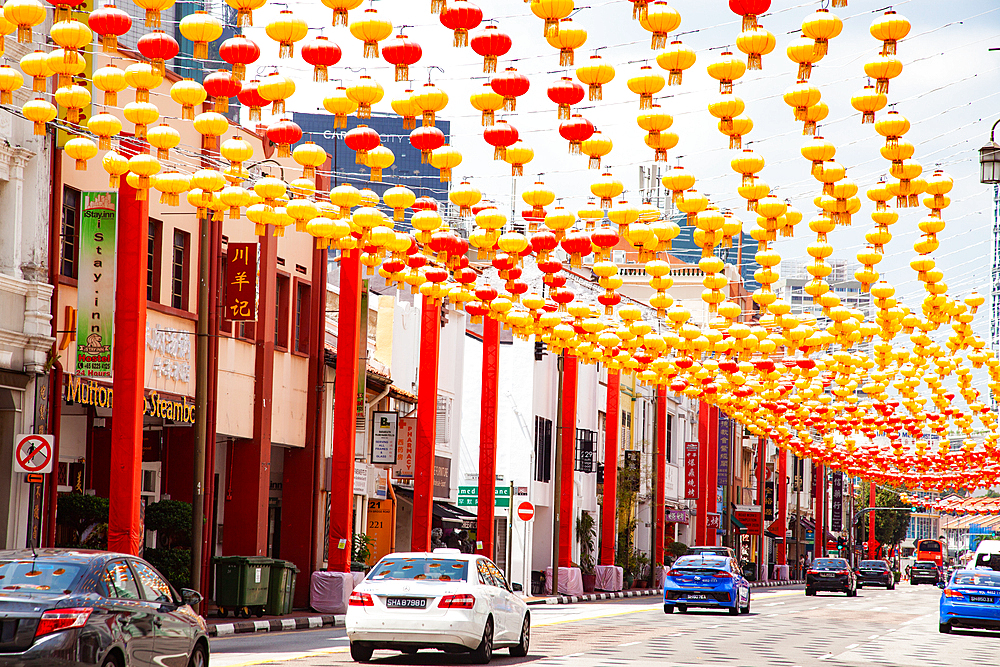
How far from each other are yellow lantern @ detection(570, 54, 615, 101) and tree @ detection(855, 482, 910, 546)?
138 meters

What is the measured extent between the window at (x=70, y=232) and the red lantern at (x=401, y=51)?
13.5 meters

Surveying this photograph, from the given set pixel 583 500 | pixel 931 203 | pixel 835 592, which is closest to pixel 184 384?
pixel 931 203

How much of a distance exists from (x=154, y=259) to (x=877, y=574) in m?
52.0

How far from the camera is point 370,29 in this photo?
12.3 metres

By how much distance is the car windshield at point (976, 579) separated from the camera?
1184 inches

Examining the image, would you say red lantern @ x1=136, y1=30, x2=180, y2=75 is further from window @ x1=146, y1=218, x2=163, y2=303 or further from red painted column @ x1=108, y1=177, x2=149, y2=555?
window @ x1=146, y1=218, x2=163, y2=303

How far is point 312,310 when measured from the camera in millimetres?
33125

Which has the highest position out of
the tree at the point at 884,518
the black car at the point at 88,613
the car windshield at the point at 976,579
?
the black car at the point at 88,613

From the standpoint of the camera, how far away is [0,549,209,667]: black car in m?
10.3

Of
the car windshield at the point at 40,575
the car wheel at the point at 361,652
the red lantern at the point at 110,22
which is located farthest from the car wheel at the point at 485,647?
the red lantern at the point at 110,22

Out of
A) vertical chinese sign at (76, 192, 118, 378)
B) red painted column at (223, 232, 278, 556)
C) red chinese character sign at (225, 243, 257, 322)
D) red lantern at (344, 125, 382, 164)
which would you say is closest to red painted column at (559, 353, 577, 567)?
red painted column at (223, 232, 278, 556)

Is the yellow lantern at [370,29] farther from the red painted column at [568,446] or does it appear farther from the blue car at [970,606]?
the red painted column at [568,446]

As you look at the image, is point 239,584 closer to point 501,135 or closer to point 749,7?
point 501,135

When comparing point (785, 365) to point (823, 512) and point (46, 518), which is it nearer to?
point (46, 518)
